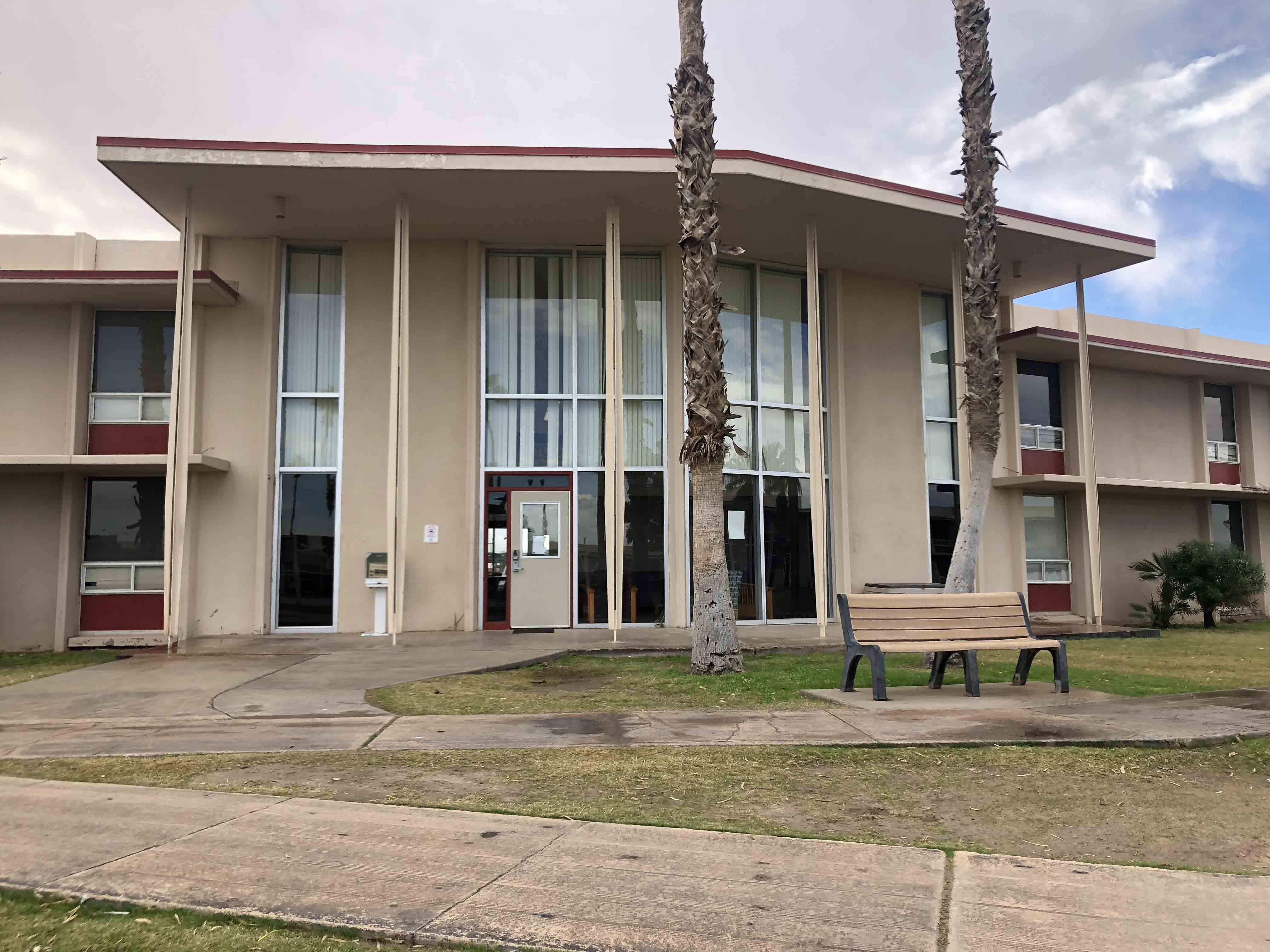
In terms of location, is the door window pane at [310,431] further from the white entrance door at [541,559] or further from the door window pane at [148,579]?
the white entrance door at [541,559]

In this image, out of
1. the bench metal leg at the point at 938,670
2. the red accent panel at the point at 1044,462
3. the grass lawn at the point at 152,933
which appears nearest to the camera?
the grass lawn at the point at 152,933

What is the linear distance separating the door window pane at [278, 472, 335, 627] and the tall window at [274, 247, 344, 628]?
1cm

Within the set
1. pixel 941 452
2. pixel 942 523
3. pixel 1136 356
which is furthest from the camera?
pixel 1136 356

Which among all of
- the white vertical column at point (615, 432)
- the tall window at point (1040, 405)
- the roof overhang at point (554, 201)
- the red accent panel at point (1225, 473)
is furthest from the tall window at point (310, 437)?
→ the red accent panel at point (1225, 473)

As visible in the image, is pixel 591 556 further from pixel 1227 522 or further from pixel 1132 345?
pixel 1227 522

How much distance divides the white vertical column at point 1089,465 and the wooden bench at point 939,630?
8875 mm

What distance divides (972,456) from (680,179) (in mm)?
5030

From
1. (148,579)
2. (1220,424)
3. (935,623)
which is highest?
(1220,424)

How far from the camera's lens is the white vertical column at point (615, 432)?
13.2 metres

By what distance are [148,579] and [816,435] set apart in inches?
429

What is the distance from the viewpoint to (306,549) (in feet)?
48.5

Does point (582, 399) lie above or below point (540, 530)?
above

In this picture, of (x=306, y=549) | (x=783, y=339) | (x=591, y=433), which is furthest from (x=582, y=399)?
(x=306, y=549)

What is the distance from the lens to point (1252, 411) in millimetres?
21875
